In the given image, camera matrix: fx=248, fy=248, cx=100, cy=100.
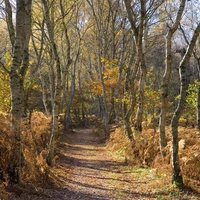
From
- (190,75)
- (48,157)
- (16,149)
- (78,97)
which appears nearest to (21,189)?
(16,149)

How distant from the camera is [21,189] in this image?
5203 mm

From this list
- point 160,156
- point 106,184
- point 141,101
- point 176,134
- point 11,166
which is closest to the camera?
point 11,166

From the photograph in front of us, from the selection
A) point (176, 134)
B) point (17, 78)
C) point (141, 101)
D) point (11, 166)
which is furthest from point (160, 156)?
point (17, 78)

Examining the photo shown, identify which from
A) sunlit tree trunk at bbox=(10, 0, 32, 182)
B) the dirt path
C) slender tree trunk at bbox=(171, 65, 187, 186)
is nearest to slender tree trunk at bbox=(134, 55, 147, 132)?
the dirt path

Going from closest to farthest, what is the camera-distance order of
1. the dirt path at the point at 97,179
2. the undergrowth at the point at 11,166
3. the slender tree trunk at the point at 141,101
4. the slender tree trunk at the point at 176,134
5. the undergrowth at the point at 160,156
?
1. the undergrowth at the point at 11,166
2. the dirt path at the point at 97,179
3. the slender tree trunk at the point at 176,134
4. the undergrowth at the point at 160,156
5. the slender tree trunk at the point at 141,101

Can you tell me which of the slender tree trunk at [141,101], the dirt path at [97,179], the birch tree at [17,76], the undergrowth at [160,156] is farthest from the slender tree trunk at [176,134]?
the slender tree trunk at [141,101]

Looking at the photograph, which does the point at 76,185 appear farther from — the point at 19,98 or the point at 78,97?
the point at 78,97

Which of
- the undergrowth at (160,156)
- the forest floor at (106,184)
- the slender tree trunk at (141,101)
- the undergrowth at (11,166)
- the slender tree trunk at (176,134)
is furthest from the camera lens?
the slender tree trunk at (141,101)

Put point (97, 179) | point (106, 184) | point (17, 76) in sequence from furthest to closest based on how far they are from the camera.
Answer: point (97, 179) < point (106, 184) < point (17, 76)

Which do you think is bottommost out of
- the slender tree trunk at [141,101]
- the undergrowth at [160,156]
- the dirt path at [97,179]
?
the dirt path at [97,179]

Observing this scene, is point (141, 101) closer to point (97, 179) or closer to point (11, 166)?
point (97, 179)

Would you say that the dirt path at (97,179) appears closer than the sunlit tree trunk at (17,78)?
No

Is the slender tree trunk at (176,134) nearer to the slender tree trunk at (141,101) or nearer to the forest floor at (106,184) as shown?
the forest floor at (106,184)

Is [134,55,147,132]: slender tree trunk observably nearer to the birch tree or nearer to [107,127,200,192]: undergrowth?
[107,127,200,192]: undergrowth
